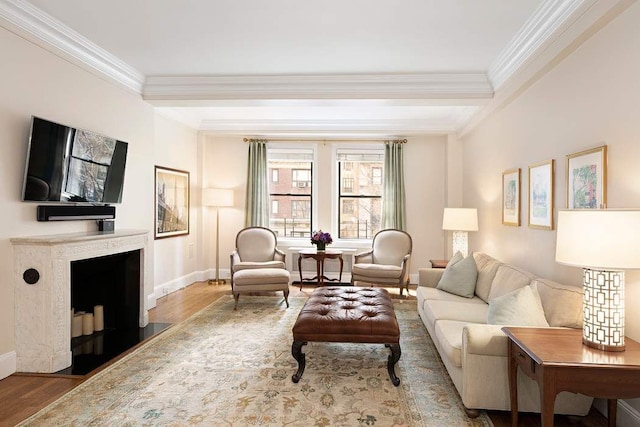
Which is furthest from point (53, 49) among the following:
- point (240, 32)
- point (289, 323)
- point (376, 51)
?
point (289, 323)

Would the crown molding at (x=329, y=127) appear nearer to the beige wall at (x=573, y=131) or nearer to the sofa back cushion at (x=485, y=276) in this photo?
the beige wall at (x=573, y=131)

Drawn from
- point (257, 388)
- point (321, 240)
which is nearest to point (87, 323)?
point (257, 388)

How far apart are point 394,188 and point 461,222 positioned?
182cm

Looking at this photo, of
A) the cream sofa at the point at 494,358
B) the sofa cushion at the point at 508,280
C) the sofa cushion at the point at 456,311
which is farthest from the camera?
the sofa cushion at the point at 456,311

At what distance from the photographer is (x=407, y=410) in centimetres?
265

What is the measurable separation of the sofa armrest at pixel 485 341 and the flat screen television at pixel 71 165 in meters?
3.51

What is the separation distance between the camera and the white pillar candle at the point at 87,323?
407cm

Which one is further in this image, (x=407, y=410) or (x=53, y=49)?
(x=53, y=49)

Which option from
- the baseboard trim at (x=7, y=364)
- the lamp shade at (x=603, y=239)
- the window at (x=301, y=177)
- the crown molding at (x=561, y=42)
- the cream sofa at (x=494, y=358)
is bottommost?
the baseboard trim at (x=7, y=364)

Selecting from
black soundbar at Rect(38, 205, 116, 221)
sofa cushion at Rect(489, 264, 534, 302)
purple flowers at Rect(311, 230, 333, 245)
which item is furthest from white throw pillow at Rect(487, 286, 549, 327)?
purple flowers at Rect(311, 230, 333, 245)

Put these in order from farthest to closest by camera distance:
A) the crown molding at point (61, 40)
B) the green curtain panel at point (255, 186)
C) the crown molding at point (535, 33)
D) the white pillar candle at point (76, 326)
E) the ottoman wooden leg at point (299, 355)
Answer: the green curtain panel at point (255, 186) < the white pillar candle at point (76, 326) < the ottoman wooden leg at point (299, 355) < the crown molding at point (61, 40) < the crown molding at point (535, 33)

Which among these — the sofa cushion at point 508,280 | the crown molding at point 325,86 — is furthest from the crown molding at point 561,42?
the sofa cushion at point 508,280

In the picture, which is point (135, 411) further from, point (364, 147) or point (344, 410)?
point (364, 147)

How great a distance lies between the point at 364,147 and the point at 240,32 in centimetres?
399
